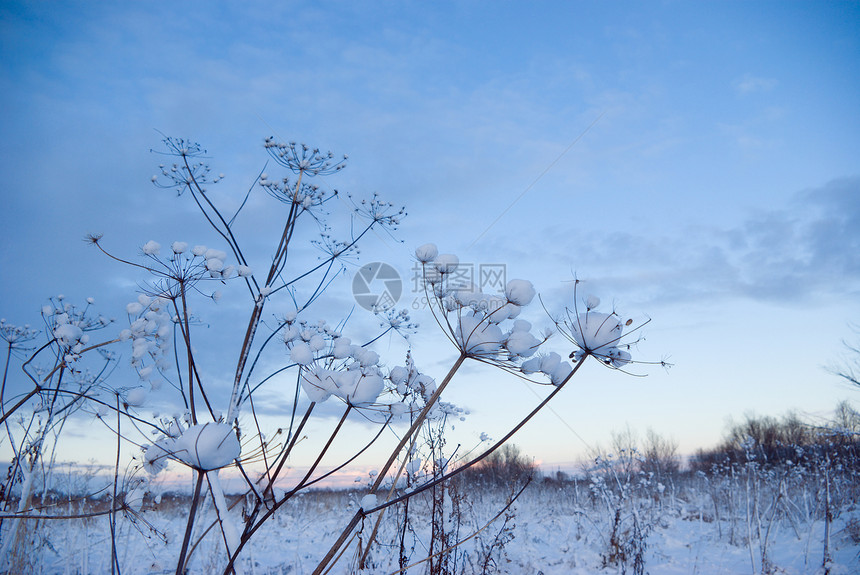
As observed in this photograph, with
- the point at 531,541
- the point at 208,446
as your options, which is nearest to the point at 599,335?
the point at 208,446

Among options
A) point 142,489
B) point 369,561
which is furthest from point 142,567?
point 142,489

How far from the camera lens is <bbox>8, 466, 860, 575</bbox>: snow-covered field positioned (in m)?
6.46

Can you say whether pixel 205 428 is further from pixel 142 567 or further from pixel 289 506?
pixel 289 506

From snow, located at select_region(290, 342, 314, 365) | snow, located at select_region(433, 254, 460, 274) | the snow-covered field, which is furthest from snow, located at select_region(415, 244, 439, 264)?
the snow-covered field

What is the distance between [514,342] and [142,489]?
1.68 meters

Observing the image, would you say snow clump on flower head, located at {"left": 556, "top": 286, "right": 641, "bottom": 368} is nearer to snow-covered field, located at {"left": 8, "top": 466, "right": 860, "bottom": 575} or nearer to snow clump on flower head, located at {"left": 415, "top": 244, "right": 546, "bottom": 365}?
snow clump on flower head, located at {"left": 415, "top": 244, "right": 546, "bottom": 365}

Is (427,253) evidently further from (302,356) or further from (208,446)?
(208,446)

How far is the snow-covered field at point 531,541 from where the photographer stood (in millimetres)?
6461

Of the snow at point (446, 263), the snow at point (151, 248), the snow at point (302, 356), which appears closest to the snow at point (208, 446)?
the snow at point (302, 356)

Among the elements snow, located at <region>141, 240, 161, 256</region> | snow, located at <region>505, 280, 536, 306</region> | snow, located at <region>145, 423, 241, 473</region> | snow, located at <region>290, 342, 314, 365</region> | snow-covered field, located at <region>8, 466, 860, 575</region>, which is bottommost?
snow-covered field, located at <region>8, 466, 860, 575</region>

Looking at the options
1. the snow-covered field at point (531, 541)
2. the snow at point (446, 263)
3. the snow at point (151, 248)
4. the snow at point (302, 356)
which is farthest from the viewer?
the snow-covered field at point (531, 541)

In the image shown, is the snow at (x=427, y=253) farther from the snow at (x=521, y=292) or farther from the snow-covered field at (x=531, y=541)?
the snow-covered field at (x=531, y=541)

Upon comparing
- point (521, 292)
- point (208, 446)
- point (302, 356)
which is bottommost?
point (208, 446)

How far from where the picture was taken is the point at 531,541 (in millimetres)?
10633
